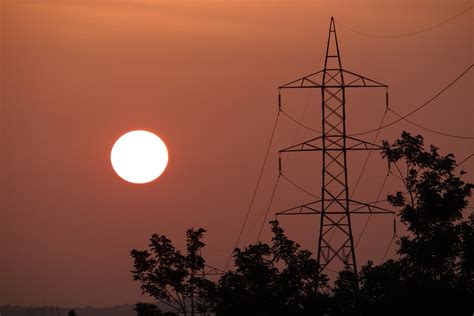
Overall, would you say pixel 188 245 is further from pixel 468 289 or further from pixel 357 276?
pixel 468 289

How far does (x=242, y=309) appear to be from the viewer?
6469cm

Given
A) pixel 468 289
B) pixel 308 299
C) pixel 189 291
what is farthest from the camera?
pixel 189 291

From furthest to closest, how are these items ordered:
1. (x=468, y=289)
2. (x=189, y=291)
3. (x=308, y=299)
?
(x=189, y=291), (x=308, y=299), (x=468, y=289)

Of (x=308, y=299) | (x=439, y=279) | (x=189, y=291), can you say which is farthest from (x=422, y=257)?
(x=189, y=291)

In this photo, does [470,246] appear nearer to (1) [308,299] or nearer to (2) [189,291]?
(1) [308,299]

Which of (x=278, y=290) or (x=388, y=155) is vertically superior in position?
(x=388, y=155)

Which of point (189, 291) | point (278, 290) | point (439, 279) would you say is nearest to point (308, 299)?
point (278, 290)

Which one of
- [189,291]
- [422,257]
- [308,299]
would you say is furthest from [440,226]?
[189,291]

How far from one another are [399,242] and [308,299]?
5.53 m

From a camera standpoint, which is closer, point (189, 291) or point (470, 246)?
point (470, 246)

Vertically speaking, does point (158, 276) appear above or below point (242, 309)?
above

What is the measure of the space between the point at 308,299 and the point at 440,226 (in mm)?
7548

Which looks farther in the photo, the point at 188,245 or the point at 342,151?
the point at 188,245

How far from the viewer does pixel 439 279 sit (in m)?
59.4
